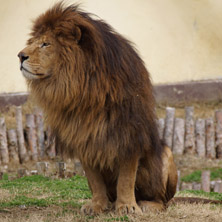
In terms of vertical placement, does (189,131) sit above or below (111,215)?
below

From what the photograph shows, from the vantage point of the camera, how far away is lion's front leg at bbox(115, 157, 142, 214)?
16.7 ft

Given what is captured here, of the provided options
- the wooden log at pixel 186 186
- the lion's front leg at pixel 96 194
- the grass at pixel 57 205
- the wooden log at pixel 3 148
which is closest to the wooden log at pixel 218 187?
the wooden log at pixel 186 186

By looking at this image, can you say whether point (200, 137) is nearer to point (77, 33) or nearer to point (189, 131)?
point (189, 131)

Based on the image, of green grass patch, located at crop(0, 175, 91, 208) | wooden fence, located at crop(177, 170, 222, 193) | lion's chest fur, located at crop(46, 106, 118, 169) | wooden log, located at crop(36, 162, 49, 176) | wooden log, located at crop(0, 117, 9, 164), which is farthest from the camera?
Result: wooden log, located at crop(0, 117, 9, 164)

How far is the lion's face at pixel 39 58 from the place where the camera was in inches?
189

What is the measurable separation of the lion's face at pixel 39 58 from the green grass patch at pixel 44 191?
5.63 feet

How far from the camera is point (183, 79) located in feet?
38.9

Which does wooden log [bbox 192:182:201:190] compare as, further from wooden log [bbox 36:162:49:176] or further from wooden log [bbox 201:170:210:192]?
wooden log [bbox 36:162:49:176]

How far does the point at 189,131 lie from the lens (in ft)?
34.7

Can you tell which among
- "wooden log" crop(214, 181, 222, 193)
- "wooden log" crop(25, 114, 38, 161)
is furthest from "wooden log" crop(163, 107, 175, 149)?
"wooden log" crop(25, 114, 38, 161)

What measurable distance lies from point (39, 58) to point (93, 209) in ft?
5.39

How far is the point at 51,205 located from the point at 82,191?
1.05 metres

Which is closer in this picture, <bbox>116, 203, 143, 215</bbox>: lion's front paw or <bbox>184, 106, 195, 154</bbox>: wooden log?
<bbox>116, 203, 143, 215</bbox>: lion's front paw

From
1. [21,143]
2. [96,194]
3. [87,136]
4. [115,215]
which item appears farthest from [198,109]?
[87,136]
